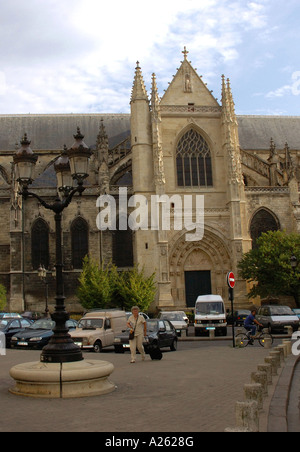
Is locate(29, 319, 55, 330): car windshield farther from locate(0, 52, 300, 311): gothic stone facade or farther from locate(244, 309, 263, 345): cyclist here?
locate(0, 52, 300, 311): gothic stone facade

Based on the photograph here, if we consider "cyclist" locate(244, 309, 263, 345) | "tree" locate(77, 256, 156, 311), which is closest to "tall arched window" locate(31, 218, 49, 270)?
"tree" locate(77, 256, 156, 311)

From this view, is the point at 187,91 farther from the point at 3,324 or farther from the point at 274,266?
the point at 3,324

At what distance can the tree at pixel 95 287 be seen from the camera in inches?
1153

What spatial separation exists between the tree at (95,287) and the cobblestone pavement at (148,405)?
17452 mm

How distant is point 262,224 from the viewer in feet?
113

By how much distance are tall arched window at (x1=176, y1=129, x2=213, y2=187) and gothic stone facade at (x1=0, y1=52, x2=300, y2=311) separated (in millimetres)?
68

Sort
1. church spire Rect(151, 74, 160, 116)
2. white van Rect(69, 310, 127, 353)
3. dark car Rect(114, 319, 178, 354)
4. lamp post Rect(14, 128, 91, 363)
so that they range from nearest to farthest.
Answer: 1. lamp post Rect(14, 128, 91, 363)
2. dark car Rect(114, 319, 178, 354)
3. white van Rect(69, 310, 127, 353)
4. church spire Rect(151, 74, 160, 116)

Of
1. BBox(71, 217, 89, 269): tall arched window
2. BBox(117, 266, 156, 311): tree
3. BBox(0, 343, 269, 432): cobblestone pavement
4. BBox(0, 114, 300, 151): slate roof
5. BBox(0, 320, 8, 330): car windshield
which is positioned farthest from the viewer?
BBox(0, 114, 300, 151): slate roof

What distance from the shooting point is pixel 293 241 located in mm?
29906

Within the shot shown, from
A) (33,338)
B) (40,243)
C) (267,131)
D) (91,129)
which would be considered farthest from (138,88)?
(33,338)

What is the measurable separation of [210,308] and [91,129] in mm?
23076

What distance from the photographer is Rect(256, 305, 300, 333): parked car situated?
21.2 metres
